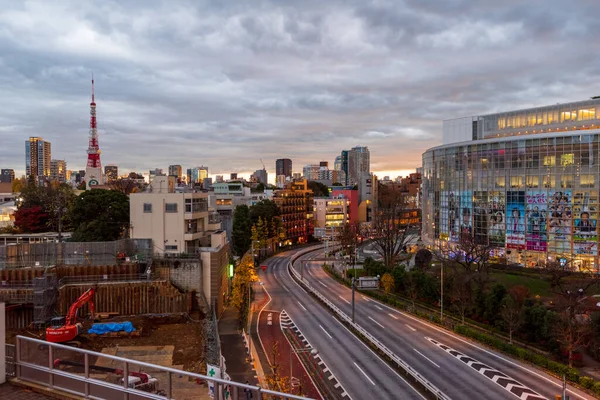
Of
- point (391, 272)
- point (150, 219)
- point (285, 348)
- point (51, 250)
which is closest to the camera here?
point (285, 348)

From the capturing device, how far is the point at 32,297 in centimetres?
3130

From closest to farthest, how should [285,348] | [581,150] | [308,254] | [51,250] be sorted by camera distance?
[285,348] < [51,250] < [581,150] < [308,254]

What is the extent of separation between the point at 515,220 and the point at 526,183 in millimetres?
4772

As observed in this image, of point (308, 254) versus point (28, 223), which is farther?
point (308, 254)

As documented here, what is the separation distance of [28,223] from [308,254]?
4414 cm

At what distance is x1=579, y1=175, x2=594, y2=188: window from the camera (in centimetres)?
5309

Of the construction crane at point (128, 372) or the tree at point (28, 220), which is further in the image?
the tree at point (28, 220)

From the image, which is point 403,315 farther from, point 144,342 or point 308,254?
point 308,254

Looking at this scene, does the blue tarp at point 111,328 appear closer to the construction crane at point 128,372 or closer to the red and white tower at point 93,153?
the construction crane at point 128,372

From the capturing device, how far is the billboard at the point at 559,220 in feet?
180

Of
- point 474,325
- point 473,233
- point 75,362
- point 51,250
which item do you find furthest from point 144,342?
point 473,233

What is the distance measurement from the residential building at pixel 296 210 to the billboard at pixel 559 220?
168ft

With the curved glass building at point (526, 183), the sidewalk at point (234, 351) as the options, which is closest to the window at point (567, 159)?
the curved glass building at point (526, 183)

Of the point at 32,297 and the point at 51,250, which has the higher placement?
the point at 51,250
